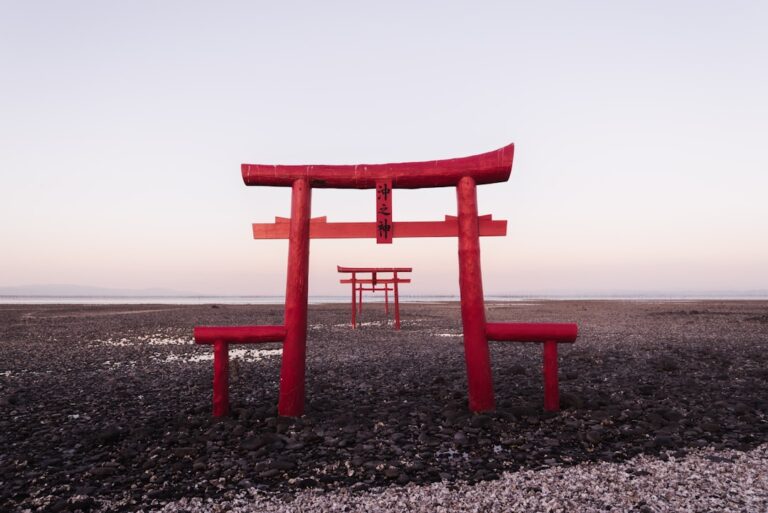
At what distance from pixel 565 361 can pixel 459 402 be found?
4077mm

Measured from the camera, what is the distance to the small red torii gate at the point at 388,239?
525cm

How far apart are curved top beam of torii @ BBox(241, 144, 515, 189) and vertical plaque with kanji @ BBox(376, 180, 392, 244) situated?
0.17 meters

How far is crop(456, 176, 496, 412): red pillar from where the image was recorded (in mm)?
5242

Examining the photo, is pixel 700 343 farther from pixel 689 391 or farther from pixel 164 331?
pixel 164 331

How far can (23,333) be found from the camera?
15.7 meters

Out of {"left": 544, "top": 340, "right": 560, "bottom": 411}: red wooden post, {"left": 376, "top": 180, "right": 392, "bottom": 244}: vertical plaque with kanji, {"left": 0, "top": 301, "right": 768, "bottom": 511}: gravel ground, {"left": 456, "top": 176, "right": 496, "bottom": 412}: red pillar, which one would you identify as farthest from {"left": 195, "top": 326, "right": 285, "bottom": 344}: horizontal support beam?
{"left": 544, "top": 340, "right": 560, "bottom": 411}: red wooden post

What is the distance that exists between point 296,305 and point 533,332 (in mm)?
2696

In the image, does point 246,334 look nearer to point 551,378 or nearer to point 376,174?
point 376,174

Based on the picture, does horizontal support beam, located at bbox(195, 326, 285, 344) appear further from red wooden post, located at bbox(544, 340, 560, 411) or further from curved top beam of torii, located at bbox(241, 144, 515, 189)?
red wooden post, located at bbox(544, 340, 560, 411)

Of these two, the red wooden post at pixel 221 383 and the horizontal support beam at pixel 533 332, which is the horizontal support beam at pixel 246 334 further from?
the horizontal support beam at pixel 533 332

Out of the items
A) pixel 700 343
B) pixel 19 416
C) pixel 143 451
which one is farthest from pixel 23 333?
pixel 700 343

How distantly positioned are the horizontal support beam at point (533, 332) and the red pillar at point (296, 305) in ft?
7.04

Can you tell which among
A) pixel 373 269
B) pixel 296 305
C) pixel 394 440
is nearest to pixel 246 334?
pixel 296 305

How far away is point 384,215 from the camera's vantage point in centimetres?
547
